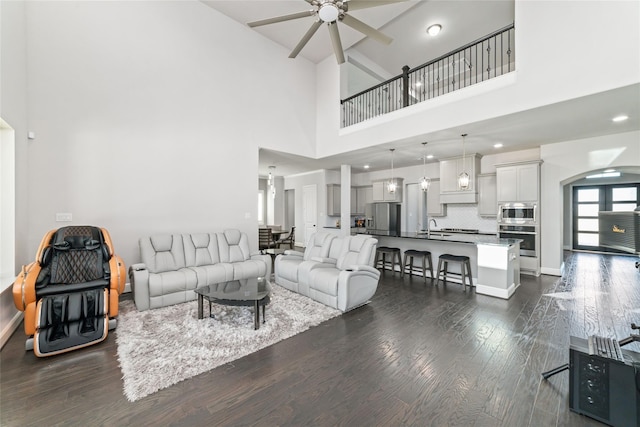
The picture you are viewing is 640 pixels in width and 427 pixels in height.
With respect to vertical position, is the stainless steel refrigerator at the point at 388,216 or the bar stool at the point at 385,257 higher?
the stainless steel refrigerator at the point at 388,216

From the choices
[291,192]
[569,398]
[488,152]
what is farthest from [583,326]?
[291,192]

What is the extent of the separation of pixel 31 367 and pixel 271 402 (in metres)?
2.18

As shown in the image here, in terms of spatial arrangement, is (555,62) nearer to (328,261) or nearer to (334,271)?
(334,271)

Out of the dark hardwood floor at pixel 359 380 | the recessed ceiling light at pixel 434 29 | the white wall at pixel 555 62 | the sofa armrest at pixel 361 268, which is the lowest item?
the dark hardwood floor at pixel 359 380

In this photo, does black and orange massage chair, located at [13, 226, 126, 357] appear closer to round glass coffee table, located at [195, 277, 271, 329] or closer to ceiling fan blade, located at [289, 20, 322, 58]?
round glass coffee table, located at [195, 277, 271, 329]

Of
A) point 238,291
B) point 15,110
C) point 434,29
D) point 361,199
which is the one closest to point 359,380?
point 238,291

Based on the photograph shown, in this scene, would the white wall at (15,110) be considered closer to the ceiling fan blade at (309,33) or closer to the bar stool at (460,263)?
the ceiling fan blade at (309,33)

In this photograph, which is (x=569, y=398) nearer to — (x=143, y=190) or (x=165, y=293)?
(x=165, y=293)

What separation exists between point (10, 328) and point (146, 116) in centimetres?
328

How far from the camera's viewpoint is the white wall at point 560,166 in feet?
16.0

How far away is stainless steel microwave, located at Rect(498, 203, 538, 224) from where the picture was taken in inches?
226

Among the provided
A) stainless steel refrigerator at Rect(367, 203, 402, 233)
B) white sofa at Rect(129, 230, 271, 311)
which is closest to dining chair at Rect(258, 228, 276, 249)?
white sofa at Rect(129, 230, 271, 311)

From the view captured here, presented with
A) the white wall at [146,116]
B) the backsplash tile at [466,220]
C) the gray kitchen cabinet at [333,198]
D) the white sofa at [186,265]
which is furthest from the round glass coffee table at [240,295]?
the backsplash tile at [466,220]

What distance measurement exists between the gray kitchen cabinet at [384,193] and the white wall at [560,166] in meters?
3.45
